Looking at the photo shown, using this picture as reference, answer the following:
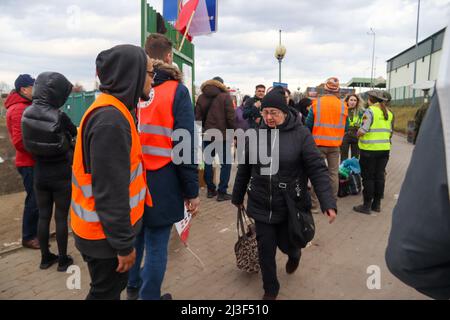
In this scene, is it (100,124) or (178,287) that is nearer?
(100,124)

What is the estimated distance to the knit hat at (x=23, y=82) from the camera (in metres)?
3.60

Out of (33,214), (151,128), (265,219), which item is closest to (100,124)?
(151,128)

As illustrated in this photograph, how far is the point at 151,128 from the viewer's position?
2.46m

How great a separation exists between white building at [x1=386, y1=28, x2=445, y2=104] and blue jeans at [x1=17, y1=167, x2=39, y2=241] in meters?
35.0

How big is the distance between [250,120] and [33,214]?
4.76 m

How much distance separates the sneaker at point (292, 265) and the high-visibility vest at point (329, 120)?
7.87 feet

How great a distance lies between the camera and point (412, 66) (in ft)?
173

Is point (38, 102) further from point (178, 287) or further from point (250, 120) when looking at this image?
point (250, 120)

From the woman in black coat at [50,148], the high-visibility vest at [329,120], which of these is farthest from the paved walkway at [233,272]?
the high-visibility vest at [329,120]

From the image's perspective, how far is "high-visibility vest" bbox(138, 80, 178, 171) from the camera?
242 centimetres

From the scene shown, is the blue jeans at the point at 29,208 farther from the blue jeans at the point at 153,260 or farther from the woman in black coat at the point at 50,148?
the blue jeans at the point at 153,260

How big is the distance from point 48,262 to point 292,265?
8.30ft

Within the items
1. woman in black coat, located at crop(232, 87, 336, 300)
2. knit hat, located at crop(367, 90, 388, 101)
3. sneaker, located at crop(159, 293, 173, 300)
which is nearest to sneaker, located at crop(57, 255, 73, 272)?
sneaker, located at crop(159, 293, 173, 300)
